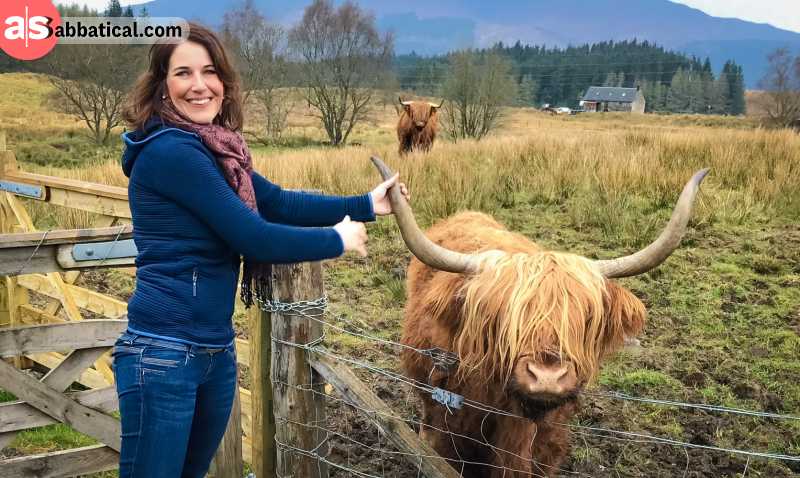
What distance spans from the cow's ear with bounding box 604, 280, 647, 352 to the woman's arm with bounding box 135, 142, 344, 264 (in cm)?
124

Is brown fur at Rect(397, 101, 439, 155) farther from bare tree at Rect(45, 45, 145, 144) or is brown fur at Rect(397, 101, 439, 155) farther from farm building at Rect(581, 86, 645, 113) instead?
farm building at Rect(581, 86, 645, 113)

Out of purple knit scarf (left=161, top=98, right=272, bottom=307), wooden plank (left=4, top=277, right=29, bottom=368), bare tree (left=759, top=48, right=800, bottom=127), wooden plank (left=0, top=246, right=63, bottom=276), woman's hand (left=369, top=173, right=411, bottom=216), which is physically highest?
bare tree (left=759, top=48, right=800, bottom=127)

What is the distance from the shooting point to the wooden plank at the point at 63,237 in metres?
2.43

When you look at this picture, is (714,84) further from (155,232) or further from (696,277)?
(155,232)

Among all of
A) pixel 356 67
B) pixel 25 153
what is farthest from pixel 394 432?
pixel 356 67

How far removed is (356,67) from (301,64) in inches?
100

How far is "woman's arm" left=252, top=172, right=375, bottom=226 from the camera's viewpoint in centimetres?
223

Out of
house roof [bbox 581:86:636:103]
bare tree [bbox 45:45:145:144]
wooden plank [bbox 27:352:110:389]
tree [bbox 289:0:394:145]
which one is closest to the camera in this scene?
wooden plank [bbox 27:352:110:389]

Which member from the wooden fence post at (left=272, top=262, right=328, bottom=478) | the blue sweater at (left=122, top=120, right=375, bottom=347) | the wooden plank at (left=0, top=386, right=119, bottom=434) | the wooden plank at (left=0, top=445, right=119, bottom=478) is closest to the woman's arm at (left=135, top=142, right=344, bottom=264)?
the blue sweater at (left=122, top=120, right=375, bottom=347)

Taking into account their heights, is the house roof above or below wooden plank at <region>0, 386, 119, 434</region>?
above

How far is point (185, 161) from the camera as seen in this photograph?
165 cm

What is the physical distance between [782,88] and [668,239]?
105 feet

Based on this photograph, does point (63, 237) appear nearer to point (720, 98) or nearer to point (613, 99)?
point (720, 98)

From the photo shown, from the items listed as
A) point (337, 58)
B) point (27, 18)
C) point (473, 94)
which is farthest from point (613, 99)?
point (27, 18)
